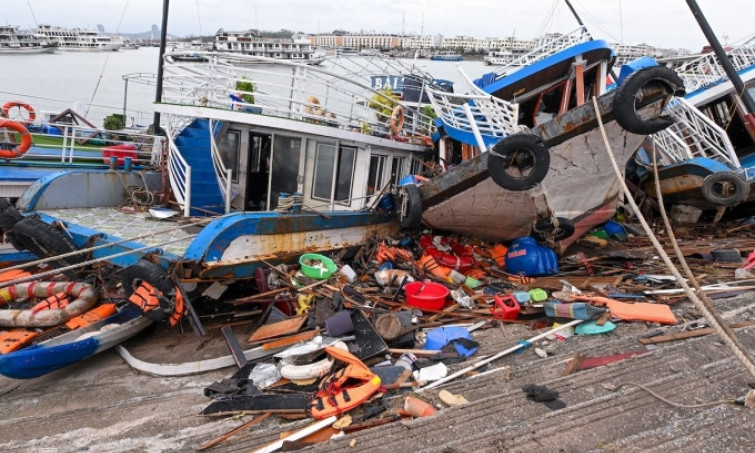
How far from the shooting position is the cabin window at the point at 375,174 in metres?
8.22

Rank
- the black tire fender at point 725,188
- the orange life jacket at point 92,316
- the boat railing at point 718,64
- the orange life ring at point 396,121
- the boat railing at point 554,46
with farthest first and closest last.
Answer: the boat railing at point 718,64, the boat railing at point 554,46, the orange life ring at point 396,121, the black tire fender at point 725,188, the orange life jacket at point 92,316

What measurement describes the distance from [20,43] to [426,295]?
83931 mm

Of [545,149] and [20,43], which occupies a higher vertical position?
→ [20,43]

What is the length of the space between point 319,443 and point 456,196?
177 inches

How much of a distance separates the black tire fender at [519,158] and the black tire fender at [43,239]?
6050mm

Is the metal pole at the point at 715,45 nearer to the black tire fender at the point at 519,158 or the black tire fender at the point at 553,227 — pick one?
the black tire fender at the point at 553,227

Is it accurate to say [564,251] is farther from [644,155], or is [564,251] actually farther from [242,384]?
[242,384]

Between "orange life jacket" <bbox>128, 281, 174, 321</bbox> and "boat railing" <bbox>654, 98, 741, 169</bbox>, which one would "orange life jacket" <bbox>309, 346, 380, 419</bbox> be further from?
"boat railing" <bbox>654, 98, 741, 169</bbox>

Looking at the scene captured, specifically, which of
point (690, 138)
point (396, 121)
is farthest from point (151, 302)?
point (690, 138)

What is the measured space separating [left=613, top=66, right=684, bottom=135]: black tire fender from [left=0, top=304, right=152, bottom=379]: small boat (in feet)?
22.5

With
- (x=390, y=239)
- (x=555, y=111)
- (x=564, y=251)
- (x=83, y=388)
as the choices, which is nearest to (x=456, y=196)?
(x=390, y=239)

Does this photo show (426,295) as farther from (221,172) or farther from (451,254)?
(221,172)

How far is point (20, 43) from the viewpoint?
65.6 meters

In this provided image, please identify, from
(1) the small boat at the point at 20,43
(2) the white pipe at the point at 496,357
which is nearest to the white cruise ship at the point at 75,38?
(1) the small boat at the point at 20,43
